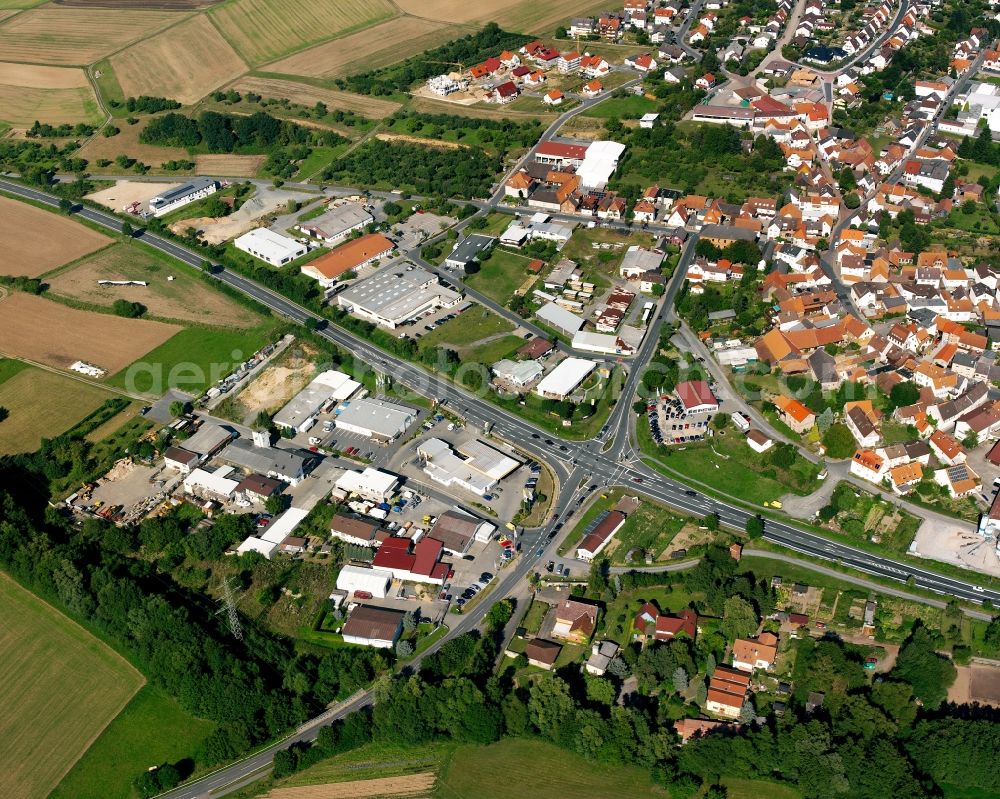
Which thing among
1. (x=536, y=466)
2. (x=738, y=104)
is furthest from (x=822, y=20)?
(x=536, y=466)

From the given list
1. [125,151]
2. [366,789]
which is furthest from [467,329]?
[125,151]

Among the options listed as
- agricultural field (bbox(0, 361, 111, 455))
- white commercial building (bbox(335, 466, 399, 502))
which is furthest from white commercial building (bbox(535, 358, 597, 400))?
agricultural field (bbox(0, 361, 111, 455))

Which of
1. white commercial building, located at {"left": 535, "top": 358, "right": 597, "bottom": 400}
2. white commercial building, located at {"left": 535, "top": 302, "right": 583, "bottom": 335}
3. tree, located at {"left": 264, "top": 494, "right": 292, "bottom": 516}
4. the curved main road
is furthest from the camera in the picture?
white commercial building, located at {"left": 535, "top": 302, "right": 583, "bottom": 335}

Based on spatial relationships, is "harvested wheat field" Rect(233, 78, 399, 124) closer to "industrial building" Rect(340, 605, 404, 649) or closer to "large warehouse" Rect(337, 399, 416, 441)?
"large warehouse" Rect(337, 399, 416, 441)

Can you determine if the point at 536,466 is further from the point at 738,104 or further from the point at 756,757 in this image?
the point at 738,104

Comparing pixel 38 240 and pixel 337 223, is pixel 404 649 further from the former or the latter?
pixel 38 240

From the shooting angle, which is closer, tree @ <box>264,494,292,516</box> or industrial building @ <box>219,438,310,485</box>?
tree @ <box>264,494,292,516</box>

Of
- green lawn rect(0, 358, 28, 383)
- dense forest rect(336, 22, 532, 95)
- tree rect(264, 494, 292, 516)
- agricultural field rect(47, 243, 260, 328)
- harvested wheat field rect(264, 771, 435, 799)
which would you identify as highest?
dense forest rect(336, 22, 532, 95)
